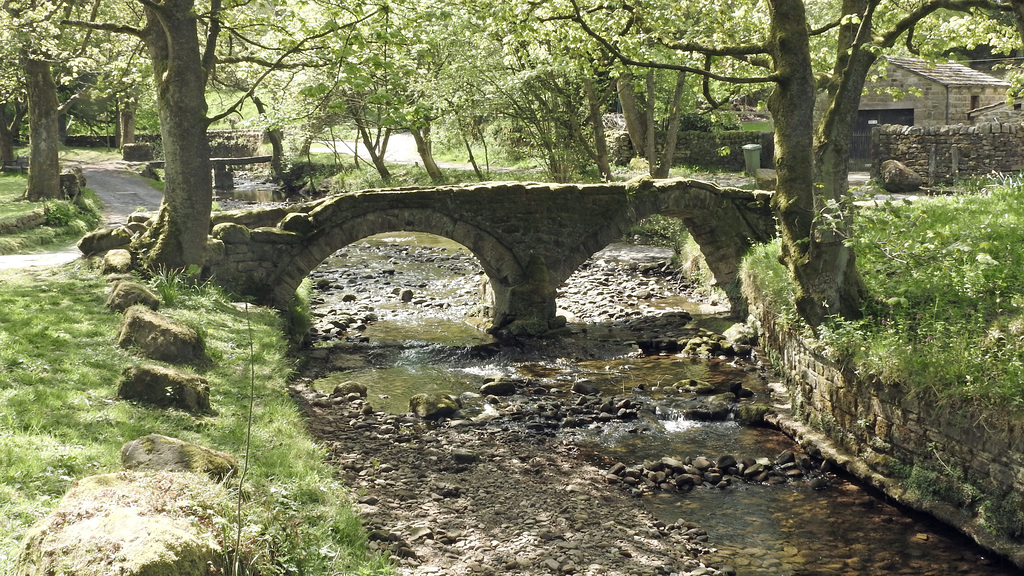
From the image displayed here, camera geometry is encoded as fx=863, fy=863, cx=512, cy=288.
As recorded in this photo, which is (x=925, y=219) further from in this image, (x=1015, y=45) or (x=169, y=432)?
(x=169, y=432)

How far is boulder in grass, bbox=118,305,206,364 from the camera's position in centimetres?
896

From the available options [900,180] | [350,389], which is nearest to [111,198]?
[350,389]

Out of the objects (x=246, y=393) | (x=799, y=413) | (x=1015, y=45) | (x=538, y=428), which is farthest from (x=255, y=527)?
(x=1015, y=45)

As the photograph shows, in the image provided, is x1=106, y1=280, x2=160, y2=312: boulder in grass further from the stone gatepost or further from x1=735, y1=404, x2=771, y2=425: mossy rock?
x1=735, y1=404, x2=771, y2=425: mossy rock

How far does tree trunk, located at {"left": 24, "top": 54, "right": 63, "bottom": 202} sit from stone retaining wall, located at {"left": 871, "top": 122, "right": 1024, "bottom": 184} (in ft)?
70.1

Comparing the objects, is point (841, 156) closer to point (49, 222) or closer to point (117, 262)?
point (117, 262)

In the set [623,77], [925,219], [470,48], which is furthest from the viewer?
[470,48]

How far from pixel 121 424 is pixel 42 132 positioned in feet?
53.3

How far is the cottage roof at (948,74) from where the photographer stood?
101ft

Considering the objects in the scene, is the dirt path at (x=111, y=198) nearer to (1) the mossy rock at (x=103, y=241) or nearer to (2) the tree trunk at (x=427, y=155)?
(1) the mossy rock at (x=103, y=241)

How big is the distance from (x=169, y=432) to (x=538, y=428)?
4.73 m

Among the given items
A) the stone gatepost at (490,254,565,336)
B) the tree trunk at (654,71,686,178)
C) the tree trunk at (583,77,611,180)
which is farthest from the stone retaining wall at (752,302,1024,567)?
the tree trunk at (583,77,611,180)

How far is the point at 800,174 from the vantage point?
1001cm

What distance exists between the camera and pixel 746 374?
12.9 m
